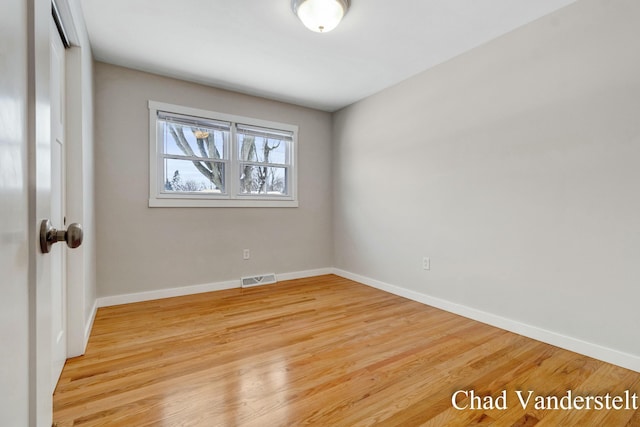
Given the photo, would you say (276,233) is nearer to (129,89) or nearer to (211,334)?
(211,334)

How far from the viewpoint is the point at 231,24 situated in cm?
244

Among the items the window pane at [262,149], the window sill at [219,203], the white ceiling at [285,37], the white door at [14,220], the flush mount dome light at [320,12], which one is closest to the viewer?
the white door at [14,220]

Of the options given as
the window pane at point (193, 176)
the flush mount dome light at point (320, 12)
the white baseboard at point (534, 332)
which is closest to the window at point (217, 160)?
the window pane at point (193, 176)

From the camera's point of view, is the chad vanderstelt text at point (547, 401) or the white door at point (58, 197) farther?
the white door at point (58, 197)

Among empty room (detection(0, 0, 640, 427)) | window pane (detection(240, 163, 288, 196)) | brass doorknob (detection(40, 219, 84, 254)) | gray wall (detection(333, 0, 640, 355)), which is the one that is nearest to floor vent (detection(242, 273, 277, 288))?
empty room (detection(0, 0, 640, 427))

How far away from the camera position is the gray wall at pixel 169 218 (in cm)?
310

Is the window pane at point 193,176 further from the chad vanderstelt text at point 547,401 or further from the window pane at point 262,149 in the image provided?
the chad vanderstelt text at point 547,401

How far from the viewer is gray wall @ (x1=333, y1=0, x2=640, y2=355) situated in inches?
78.7

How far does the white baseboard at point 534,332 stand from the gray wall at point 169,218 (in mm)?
1672

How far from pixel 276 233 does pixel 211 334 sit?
1.85 m

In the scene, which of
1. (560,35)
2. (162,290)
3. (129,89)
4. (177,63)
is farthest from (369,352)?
(129,89)

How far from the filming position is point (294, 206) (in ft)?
14.1

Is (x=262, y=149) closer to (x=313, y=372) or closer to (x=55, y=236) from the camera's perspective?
(x=313, y=372)

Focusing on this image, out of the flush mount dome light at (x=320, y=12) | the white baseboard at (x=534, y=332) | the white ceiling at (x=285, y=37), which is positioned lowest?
the white baseboard at (x=534, y=332)
